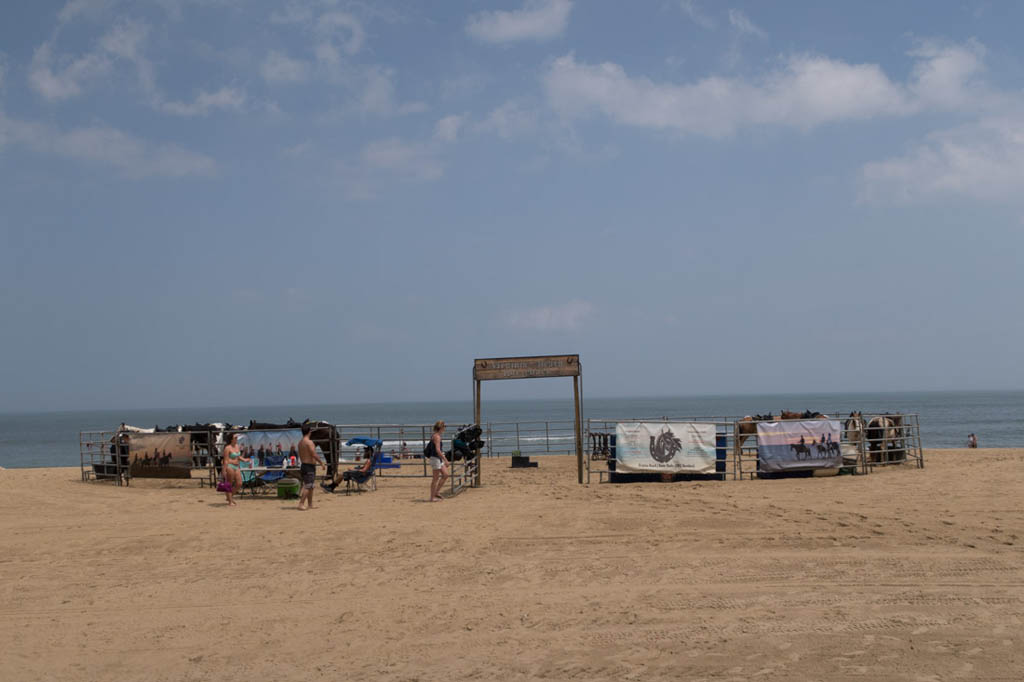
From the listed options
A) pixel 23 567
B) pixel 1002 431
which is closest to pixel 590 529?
pixel 23 567

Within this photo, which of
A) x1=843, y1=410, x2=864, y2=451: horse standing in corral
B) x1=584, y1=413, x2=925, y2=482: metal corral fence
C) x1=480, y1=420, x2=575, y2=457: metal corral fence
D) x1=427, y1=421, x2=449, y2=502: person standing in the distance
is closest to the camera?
x1=427, y1=421, x2=449, y2=502: person standing in the distance

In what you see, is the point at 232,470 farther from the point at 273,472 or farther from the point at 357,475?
the point at 357,475

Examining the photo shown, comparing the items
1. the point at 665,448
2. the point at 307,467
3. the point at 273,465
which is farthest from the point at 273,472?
the point at 665,448

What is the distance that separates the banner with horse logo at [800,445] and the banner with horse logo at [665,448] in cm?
122

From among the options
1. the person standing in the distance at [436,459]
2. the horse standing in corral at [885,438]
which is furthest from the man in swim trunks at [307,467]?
the horse standing in corral at [885,438]

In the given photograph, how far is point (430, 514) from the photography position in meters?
12.4

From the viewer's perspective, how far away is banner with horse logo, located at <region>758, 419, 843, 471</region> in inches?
653

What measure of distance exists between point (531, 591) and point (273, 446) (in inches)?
381

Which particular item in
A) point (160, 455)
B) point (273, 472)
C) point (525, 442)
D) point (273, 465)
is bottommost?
point (525, 442)

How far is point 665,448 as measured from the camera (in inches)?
633

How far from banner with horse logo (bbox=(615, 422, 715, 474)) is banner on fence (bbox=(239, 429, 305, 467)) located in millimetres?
6482

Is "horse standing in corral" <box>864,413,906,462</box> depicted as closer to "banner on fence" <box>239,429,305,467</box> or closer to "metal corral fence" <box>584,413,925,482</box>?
"metal corral fence" <box>584,413,925,482</box>

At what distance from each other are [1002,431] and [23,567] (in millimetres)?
63035

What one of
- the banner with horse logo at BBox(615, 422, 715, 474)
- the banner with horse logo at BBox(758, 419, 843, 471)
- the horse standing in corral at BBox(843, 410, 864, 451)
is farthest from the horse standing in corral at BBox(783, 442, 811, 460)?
the banner with horse logo at BBox(615, 422, 715, 474)
